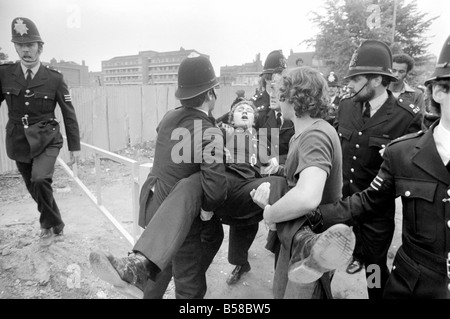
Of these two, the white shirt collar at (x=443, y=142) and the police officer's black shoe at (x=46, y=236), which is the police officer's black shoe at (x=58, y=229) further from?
the white shirt collar at (x=443, y=142)

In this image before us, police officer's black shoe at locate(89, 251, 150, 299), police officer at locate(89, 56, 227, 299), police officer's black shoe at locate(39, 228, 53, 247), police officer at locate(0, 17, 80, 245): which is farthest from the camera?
police officer's black shoe at locate(39, 228, 53, 247)

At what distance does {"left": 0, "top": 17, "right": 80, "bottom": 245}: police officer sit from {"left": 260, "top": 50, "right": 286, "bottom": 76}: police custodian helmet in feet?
7.93

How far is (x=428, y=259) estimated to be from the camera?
4.71 ft

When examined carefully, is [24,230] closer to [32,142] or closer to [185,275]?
[32,142]

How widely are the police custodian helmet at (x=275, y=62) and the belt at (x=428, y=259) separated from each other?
8.73ft

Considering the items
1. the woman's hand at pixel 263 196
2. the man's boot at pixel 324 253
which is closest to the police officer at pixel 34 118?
the woman's hand at pixel 263 196

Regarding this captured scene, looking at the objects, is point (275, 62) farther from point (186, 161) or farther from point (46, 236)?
point (46, 236)

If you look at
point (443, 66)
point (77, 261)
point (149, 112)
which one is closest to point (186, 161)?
point (443, 66)

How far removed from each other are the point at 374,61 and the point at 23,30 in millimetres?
3375

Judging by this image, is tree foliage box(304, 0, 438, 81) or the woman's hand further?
tree foliage box(304, 0, 438, 81)

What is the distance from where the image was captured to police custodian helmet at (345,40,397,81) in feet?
8.21

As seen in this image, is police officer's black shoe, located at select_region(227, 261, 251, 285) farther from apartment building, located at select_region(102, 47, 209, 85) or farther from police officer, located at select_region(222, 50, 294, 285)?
apartment building, located at select_region(102, 47, 209, 85)

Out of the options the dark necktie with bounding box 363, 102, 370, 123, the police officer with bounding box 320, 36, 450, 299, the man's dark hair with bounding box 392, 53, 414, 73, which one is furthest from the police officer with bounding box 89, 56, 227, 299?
the man's dark hair with bounding box 392, 53, 414, 73
